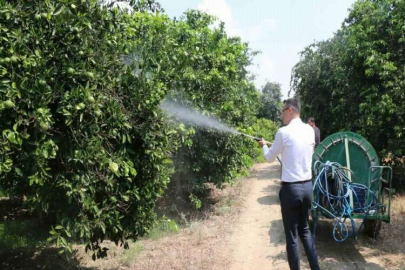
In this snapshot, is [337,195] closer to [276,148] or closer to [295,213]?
[295,213]

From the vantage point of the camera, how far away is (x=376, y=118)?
9.38 meters

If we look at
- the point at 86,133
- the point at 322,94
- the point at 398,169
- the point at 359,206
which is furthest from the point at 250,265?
the point at 322,94

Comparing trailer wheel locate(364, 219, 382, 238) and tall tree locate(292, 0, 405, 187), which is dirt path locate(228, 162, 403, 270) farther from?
tall tree locate(292, 0, 405, 187)

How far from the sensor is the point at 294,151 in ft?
14.2

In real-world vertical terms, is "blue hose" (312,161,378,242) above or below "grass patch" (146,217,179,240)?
above

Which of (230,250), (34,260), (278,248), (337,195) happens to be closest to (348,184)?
(337,195)

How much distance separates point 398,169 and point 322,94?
203 inches

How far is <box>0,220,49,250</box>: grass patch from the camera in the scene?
→ 23.6ft

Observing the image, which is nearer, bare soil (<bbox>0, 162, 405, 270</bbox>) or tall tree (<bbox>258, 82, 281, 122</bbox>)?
bare soil (<bbox>0, 162, 405, 270</bbox>)

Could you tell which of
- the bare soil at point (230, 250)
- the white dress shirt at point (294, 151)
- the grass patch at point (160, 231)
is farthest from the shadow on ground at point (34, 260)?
the white dress shirt at point (294, 151)

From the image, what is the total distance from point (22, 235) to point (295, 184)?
6.25 metres

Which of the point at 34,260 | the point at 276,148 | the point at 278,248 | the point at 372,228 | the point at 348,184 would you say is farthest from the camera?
the point at 372,228

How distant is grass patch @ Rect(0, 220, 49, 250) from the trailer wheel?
6.18 meters

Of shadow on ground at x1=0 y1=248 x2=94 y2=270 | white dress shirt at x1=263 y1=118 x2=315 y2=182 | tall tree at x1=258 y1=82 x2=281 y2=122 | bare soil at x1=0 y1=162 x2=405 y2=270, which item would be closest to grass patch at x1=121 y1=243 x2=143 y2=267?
bare soil at x1=0 y1=162 x2=405 y2=270
